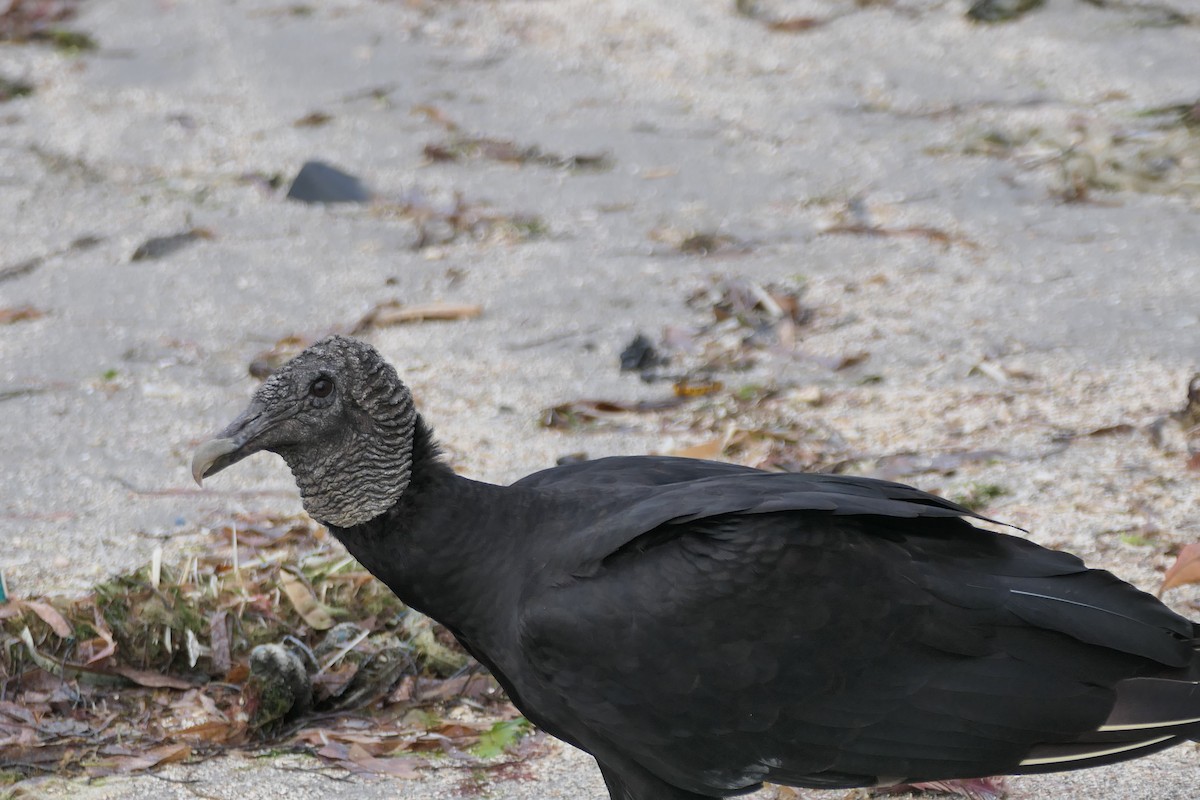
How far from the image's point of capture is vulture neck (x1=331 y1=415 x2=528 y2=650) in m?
2.77

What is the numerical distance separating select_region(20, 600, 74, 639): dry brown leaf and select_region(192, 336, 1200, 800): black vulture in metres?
0.98

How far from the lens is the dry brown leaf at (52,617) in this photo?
3.44 metres

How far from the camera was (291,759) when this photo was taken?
3.15 metres

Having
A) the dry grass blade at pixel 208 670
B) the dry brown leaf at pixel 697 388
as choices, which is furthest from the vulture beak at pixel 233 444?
the dry brown leaf at pixel 697 388

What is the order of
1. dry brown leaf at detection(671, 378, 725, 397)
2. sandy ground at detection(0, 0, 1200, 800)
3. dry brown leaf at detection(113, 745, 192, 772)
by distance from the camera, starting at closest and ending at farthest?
dry brown leaf at detection(113, 745, 192, 772)
sandy ground at detection(0, 0, 1200, 800)
dry brown leaf at detection(671, 378, 725, 397)

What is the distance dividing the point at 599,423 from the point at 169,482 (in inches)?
47.8

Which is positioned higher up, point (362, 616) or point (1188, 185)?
point (1188, 185)

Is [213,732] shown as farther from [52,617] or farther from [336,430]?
[336,430]

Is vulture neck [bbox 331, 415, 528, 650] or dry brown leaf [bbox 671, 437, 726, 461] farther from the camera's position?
dry brown leaf [bbox 671, 437, 726, 461]

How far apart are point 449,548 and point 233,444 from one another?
0.44 m

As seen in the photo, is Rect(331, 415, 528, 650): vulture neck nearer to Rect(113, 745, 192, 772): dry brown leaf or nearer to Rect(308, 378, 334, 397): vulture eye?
Rect(308, 378, 334, 397): vulture eye

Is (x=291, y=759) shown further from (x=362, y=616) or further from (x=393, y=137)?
(x=393, y=137)

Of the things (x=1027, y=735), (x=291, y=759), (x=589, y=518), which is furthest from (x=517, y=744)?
(x=1027, y=735)

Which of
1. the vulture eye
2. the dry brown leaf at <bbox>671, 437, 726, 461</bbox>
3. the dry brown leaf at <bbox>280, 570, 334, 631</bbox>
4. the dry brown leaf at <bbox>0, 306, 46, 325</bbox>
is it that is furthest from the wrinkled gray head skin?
the dry brown leaf at <bbox>0, 306, 46, 325</bbox>
